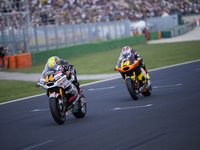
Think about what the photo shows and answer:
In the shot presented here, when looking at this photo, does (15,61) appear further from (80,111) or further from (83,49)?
(80,111)

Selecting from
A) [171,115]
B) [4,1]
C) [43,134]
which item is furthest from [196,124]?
[4,1]

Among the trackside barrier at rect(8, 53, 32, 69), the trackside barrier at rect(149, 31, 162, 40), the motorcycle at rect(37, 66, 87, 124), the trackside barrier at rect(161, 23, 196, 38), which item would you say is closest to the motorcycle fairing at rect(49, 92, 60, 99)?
the motorcycle at rect(37, 66, 87, 124)

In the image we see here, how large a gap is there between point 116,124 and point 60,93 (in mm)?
1432

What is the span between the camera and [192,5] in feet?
203

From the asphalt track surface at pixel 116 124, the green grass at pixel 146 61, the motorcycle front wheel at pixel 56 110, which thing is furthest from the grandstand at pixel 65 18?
the motorcycle front wheel at pixel 56 110

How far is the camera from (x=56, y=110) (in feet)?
26.6

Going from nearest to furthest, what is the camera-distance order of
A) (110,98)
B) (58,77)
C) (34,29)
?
(58,77) < (110,98) < (34,29)

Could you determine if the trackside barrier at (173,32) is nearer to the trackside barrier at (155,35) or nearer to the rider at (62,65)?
the trackside barrier at (155,35)

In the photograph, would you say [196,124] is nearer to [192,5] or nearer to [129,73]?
[129,73]

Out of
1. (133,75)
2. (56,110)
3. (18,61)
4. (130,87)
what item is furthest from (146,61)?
(56,110)

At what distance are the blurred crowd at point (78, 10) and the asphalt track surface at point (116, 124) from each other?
19361 mm

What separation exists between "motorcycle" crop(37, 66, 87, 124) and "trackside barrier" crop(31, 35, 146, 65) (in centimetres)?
2028

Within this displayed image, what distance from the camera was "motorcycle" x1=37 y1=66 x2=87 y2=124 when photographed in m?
8.22

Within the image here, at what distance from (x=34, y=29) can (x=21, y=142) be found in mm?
23666
